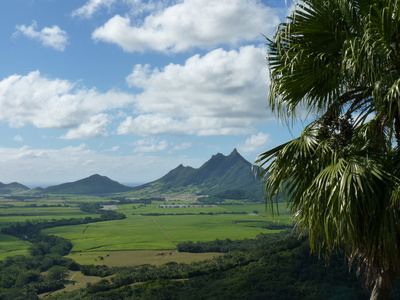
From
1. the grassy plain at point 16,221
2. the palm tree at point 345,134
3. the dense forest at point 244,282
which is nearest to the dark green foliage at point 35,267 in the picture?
the dense forest at point 244,282

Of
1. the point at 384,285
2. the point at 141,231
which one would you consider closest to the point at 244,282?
the point at 384,285

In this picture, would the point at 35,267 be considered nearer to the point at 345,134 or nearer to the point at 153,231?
the point at 153,231

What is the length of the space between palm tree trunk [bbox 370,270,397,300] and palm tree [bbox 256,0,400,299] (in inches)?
0.4

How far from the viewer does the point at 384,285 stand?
4445 millimetres

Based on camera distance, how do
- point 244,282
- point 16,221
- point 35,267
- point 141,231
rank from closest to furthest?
point 244,282 → point 35,267 → point 141,231 → point 16,221

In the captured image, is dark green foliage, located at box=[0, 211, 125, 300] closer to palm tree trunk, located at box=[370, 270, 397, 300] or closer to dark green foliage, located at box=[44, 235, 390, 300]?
dark green foliage, located at box=[44, 235, 390, 300]

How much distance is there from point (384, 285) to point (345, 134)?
5.65 ft

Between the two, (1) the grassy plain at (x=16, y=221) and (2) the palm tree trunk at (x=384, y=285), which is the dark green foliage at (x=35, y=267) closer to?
(1) the grassy plain at (x=16, y=221)

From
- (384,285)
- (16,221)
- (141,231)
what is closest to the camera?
(384,285)

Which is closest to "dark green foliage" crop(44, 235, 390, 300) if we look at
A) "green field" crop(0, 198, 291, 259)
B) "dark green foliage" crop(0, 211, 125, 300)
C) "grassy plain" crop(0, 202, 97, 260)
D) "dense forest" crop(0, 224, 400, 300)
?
"dense forest" crop(0, 224, 400, 300)

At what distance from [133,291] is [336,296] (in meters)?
16.8

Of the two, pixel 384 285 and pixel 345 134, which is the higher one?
pixel 345 134

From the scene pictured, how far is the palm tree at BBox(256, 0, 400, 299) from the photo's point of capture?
12.8 ft

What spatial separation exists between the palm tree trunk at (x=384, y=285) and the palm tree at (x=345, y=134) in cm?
1
